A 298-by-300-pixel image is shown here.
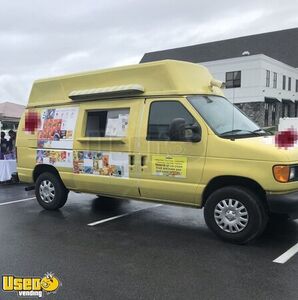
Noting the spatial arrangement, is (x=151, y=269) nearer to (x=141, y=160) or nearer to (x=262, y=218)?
(x=262, y=218)

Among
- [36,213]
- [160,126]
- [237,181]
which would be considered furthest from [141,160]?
[36,213]

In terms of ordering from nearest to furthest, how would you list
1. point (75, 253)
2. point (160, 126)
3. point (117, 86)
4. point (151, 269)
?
point (151, 269), point (75, 253), point (160, 126), point (117, 86)

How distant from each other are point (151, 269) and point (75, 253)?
1145mm

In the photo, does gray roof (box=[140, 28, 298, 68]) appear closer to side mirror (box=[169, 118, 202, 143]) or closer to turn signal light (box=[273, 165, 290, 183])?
side mirror (box=[169, 118, 202, 143])

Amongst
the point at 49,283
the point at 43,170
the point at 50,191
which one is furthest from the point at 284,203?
the point at 43,170

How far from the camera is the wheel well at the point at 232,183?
577 cm

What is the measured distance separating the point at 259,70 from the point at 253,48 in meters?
20.0

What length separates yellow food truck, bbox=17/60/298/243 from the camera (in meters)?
5.66

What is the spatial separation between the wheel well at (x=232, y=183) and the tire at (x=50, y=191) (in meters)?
3.03

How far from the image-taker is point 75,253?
545 centimetres

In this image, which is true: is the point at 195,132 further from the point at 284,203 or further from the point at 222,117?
the point at 284,203

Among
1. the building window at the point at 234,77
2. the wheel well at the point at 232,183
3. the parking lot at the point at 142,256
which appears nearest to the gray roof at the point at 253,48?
the building window at the point at 234,77

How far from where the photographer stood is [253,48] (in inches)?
2496

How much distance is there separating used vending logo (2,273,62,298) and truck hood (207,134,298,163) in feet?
8.91
